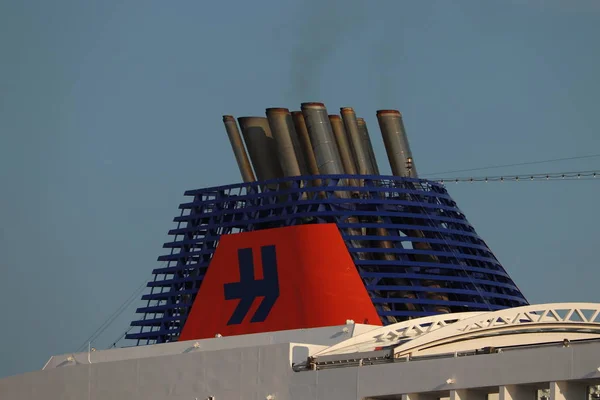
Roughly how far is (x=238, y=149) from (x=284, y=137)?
2.87 m

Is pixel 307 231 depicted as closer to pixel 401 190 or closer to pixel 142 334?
pixel 401 190

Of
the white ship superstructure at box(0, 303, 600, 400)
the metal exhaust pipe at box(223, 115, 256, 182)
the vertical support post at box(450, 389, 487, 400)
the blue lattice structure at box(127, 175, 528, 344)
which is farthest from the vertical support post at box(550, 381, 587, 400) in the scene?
the metal exhaust pipe at box(223, 115, 256, 182)

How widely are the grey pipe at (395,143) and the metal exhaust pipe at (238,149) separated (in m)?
5.79

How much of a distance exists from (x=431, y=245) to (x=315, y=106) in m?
7.33

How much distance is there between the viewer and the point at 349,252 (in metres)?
66.6

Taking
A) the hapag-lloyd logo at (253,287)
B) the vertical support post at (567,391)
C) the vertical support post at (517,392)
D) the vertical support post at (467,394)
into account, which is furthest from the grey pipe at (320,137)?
the vertical support post at (567,391)

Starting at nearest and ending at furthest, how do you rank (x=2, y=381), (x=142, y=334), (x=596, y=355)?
(x=596, y=355)
(x=2, y=381)
(x=142, y=334)

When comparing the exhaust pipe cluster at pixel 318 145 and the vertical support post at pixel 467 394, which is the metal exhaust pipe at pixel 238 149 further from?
the vertical support post at pixel 467 394

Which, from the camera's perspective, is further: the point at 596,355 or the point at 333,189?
the point at 333,189

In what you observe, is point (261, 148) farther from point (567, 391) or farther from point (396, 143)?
point (567, 391)

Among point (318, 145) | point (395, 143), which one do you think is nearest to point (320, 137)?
point (318, 145)

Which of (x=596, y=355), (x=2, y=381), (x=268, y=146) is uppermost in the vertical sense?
(x=268, y=146)

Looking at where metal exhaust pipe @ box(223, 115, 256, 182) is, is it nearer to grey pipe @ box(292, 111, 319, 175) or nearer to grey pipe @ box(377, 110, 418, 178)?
grey pipe @ box(292, 111, 319, 175)

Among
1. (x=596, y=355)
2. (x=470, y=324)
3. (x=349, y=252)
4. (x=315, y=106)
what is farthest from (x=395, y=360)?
(x=315, y=106)
